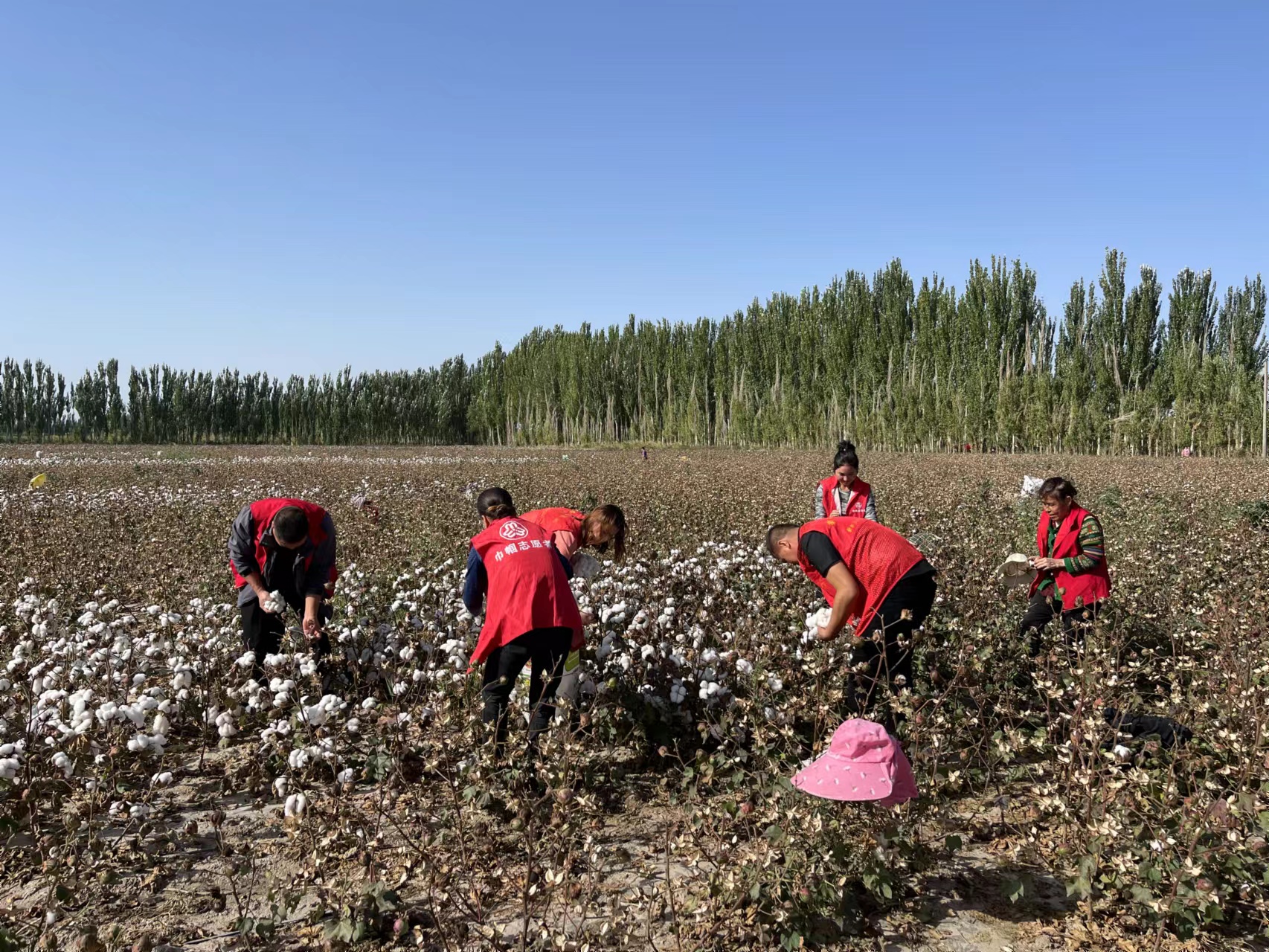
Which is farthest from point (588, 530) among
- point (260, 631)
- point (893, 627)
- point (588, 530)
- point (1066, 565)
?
point (1066, 565)

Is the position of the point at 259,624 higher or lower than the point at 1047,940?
higher

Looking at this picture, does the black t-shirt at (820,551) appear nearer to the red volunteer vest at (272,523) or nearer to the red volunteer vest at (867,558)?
the red volunteer vest at (867,558)

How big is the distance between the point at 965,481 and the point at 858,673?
40.1 feet

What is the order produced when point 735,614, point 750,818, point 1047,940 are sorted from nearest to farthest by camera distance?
point 1047,940 → point 750,818 → point 735,614

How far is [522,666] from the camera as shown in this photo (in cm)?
389

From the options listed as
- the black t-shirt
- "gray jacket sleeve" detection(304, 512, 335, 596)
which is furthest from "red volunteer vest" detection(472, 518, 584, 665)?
"gray jacket sleeve" detection(304, 512, 335, 596)

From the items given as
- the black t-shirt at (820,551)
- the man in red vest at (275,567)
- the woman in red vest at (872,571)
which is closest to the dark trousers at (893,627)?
the woman in red vest at (872,571)

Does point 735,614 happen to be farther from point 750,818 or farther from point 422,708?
point 422,708

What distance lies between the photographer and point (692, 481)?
49.8 ft

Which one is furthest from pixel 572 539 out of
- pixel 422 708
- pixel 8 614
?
pixel 8 614

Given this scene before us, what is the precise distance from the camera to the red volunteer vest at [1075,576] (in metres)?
5.18

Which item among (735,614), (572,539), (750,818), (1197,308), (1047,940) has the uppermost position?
(1197,308)

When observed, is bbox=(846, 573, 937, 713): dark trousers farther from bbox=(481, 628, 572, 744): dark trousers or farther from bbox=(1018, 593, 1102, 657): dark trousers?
bbox=(481, 628, 572, 744): dark trousers

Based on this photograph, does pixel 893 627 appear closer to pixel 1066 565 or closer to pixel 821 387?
pixel 1066 565
